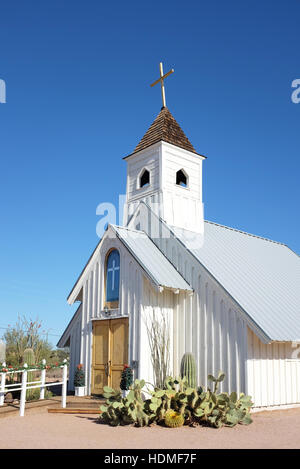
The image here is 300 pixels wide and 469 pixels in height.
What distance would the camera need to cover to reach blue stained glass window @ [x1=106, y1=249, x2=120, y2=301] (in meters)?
16.6

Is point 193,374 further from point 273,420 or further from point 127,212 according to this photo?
point 127,212

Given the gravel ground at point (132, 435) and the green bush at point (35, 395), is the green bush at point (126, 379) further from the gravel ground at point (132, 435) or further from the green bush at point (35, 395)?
the green bush at point (35, 395)

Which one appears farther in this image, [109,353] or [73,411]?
[109,353]

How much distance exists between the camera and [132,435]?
996 cm

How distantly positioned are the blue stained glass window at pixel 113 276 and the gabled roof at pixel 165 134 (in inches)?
220

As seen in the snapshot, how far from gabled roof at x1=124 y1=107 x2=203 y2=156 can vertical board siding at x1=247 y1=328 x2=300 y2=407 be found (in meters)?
9.28

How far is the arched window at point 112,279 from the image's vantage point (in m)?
16.6

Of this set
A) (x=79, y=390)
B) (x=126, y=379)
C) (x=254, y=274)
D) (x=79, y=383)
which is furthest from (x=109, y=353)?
(x=254, y=274)

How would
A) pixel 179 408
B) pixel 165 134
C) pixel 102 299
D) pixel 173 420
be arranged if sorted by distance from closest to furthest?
1. pixel 173 420
2. pixel 179 408
3. pixel 102 299
4. pixel 165 134

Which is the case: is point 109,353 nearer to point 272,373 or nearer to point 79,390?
point 79,390

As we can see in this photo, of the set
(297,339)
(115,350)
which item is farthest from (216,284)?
(115,350)

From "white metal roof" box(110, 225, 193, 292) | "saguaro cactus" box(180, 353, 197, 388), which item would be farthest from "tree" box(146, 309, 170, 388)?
"saguaro cactus" box(180, 353, 197, 388)

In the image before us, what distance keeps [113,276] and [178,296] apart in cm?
245

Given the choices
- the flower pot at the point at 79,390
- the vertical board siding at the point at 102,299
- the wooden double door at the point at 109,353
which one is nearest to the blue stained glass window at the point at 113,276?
the vertical board siding at the point at 102,299
